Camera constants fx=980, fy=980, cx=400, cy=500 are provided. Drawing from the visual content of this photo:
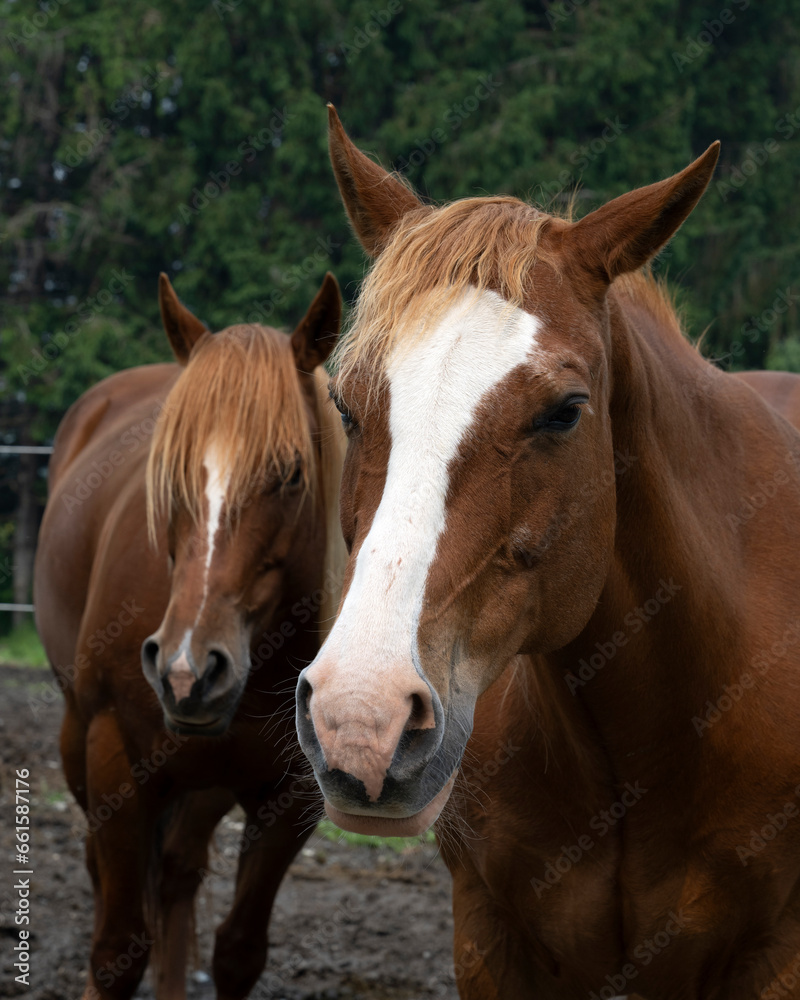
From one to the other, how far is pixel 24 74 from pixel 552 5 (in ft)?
28.4

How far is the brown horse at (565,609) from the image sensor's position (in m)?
1.54

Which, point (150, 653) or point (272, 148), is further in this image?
point (272, 148)

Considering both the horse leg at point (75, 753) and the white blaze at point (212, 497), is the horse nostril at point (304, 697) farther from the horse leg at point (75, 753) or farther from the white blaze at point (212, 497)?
the horse leg at point (75, 753)

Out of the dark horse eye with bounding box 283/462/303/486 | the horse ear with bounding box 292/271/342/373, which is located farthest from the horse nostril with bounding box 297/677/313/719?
the horse ear with bounding box 292/271/342/373

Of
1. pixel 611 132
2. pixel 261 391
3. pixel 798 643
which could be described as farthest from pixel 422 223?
pixel 611 132

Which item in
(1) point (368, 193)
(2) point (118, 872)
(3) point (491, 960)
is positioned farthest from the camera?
(2) point (118, 872)

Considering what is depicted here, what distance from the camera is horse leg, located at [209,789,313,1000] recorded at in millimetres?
3592

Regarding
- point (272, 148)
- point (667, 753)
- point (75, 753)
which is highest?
point (667, 753)

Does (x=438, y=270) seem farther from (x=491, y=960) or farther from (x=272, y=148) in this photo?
(x=272, y=148)

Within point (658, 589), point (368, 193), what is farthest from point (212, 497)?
point (658, 589)

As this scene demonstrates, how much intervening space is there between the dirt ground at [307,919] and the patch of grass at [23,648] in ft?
18.1

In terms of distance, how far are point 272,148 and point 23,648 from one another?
873 centimetres

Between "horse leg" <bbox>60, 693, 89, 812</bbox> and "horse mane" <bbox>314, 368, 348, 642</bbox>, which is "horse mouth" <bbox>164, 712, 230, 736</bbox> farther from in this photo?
"horse leg" <bbox>60, 693, 89, 812</bbox>

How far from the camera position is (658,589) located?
202cm
